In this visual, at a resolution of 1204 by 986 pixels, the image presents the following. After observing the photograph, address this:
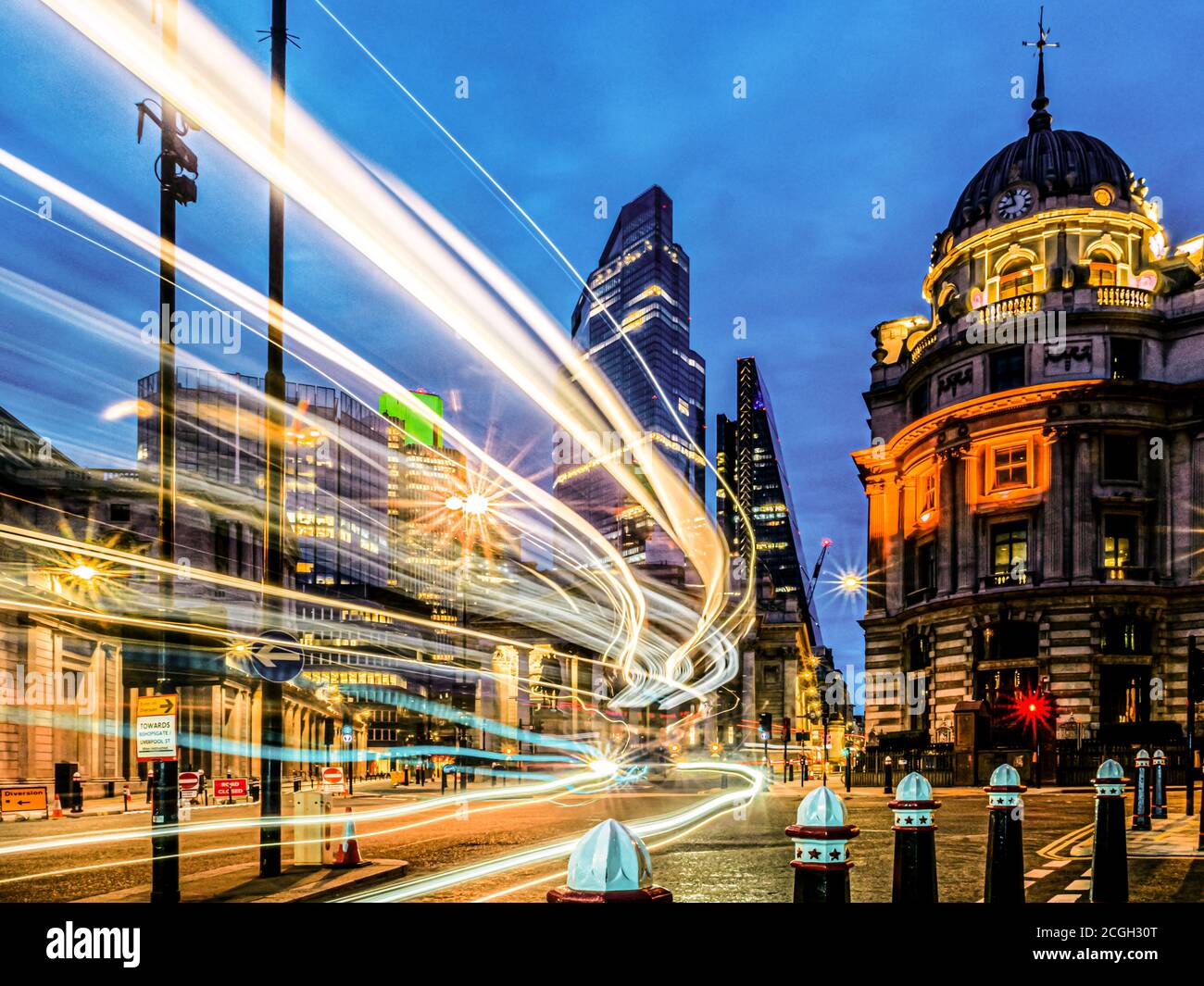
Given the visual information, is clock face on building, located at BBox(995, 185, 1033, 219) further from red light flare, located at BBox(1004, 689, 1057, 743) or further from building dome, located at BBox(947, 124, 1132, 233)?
red light flare, located at BBox(1004, 689, 1057, 743)

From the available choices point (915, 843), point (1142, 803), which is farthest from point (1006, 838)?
point (1142, 803)

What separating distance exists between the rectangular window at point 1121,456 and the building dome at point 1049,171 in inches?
511

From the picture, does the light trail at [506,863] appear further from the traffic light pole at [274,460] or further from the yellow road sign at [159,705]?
the yellow road sign at [159,705]

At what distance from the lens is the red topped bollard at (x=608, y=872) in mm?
2924

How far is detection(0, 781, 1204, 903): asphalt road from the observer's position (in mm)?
11609

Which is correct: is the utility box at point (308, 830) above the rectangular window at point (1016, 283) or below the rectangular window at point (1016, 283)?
below

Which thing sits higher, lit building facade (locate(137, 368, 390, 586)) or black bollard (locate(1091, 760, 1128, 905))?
lit building facade (locate(137, 368, 390, 586))

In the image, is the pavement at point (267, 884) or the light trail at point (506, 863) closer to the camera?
the pavement at point (267, 884)

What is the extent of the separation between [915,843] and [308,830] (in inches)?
372

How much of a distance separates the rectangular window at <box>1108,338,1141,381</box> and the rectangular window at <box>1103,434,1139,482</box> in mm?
3036

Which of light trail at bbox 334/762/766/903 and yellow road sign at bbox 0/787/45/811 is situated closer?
light trail at bbox 334/762/766/903

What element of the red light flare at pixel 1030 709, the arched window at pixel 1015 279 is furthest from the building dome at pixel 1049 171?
the red light flare at pixel 1030 709

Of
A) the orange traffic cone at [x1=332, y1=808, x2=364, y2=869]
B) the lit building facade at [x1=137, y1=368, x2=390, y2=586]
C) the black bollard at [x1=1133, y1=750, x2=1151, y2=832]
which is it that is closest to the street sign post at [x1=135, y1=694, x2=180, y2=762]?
the orange traffic cone at [x1=332, y1=808, x2=364, y2=869]
